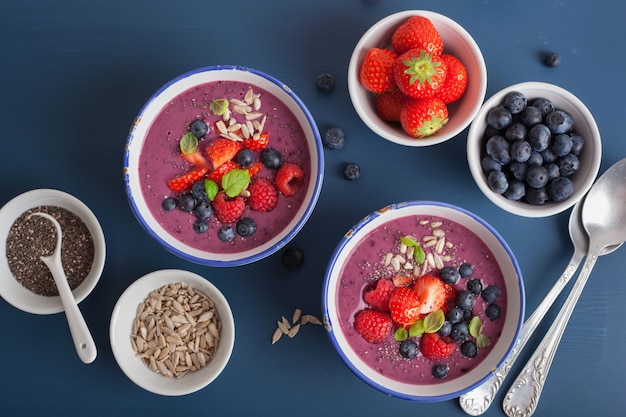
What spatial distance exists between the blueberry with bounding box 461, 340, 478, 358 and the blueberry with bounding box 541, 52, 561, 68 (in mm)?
890

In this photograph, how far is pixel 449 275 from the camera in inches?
68.9

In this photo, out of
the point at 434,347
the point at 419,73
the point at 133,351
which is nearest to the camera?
the point at 419,73

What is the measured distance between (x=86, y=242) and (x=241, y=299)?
501 millimetres

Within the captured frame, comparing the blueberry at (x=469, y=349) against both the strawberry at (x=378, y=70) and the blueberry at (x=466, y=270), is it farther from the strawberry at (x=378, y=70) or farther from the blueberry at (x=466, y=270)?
the strawberry at (x=378, y=70)

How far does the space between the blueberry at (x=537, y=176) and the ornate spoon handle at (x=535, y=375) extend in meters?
0.35

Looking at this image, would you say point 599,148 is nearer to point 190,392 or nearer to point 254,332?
point 254,332

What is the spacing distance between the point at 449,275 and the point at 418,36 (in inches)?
26.4

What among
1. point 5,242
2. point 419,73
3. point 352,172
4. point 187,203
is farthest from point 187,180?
point 419,73

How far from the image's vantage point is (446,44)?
6.04ft

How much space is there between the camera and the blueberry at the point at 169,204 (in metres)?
1.78

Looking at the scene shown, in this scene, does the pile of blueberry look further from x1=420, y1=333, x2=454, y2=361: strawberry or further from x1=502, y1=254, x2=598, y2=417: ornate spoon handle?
x1=420, y1=333, x2=454, y2=361: strawberry

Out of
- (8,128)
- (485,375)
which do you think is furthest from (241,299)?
(8,128)

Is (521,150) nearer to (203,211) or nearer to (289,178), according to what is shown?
(289,178)

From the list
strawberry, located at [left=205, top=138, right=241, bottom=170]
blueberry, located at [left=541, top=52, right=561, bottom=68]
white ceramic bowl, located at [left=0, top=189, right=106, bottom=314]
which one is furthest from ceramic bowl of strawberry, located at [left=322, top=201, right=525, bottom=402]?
white ceramic bowl, located at [left=0, top=189, right=106, bottom=314]
